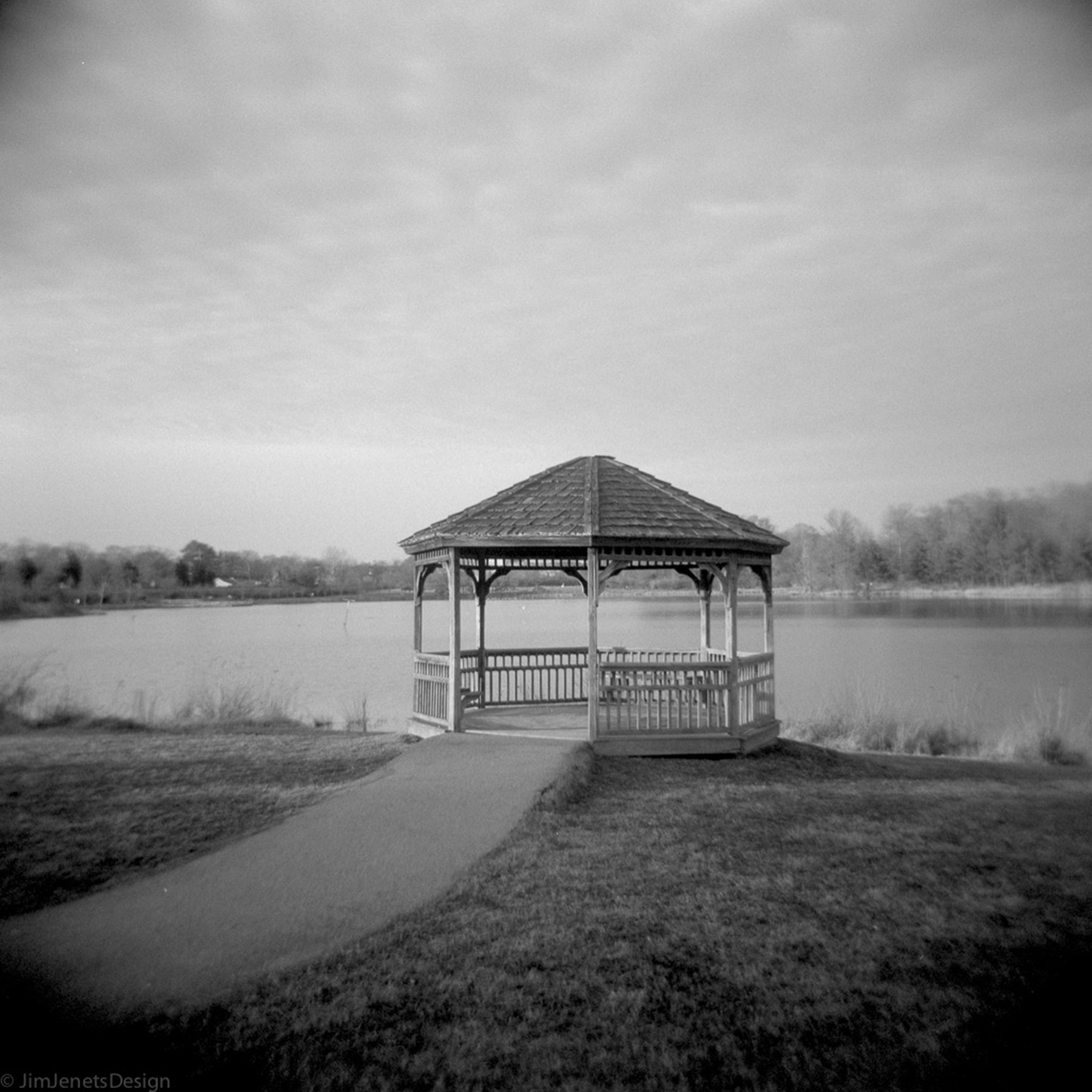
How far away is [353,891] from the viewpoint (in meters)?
5.45

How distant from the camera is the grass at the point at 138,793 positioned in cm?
607

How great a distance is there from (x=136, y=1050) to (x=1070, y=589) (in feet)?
101

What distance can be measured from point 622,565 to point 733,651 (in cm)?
184

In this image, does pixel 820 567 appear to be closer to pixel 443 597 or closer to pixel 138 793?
pixel 443 597

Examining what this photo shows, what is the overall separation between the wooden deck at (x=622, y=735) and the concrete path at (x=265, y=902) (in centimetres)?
241

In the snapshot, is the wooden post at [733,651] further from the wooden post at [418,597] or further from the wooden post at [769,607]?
the wooden post at [418,597]

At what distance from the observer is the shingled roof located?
10.7 meters

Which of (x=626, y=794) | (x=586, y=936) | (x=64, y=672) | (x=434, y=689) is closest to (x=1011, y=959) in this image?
(x=586, y=936)

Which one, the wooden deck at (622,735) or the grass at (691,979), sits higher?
the wooden deck at (622,735)

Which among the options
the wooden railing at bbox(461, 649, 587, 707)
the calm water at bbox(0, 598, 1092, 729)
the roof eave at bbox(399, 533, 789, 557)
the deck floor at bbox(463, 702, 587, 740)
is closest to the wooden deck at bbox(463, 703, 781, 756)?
the deck floor at bbox(463, 702, 587, 740)

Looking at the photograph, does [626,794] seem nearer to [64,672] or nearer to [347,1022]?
[347,1022]

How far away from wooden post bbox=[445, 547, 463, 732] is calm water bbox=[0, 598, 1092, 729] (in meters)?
7.38

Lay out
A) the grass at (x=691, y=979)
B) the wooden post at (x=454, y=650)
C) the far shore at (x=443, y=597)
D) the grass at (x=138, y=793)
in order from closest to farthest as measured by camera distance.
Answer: the grass at (x=691, y=979)
the grass at (x=138, y=793)
the wooden post at (x=454, y=650)
the far shore at (x=443, y=597)

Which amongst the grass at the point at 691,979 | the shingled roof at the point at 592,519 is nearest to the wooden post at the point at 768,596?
the shingled roof at the point at 592,519
